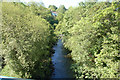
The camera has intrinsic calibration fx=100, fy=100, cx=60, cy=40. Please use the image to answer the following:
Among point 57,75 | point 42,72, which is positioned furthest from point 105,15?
point 57,75

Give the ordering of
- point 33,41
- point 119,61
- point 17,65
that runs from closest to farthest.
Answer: point 119,61, point 17,65, point 33,41

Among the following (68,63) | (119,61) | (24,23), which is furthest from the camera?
(68,63)

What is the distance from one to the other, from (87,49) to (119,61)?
1.75 metres

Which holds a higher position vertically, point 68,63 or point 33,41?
point 33,41

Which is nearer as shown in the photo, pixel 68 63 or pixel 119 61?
pixel 119 61

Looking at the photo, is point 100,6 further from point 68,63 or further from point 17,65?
point 68,63

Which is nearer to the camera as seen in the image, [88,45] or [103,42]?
[103,42]

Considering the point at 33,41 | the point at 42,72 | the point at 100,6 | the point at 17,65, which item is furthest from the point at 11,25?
the point at 100,6

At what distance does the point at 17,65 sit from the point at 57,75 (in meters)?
4.38

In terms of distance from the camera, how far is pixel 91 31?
17.4ft

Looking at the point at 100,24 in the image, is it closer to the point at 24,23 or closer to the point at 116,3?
the point at 116,3

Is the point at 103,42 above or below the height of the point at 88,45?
above

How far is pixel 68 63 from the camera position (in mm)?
11141

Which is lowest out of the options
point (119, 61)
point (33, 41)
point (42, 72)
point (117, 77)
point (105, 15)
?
point (42, 72)
